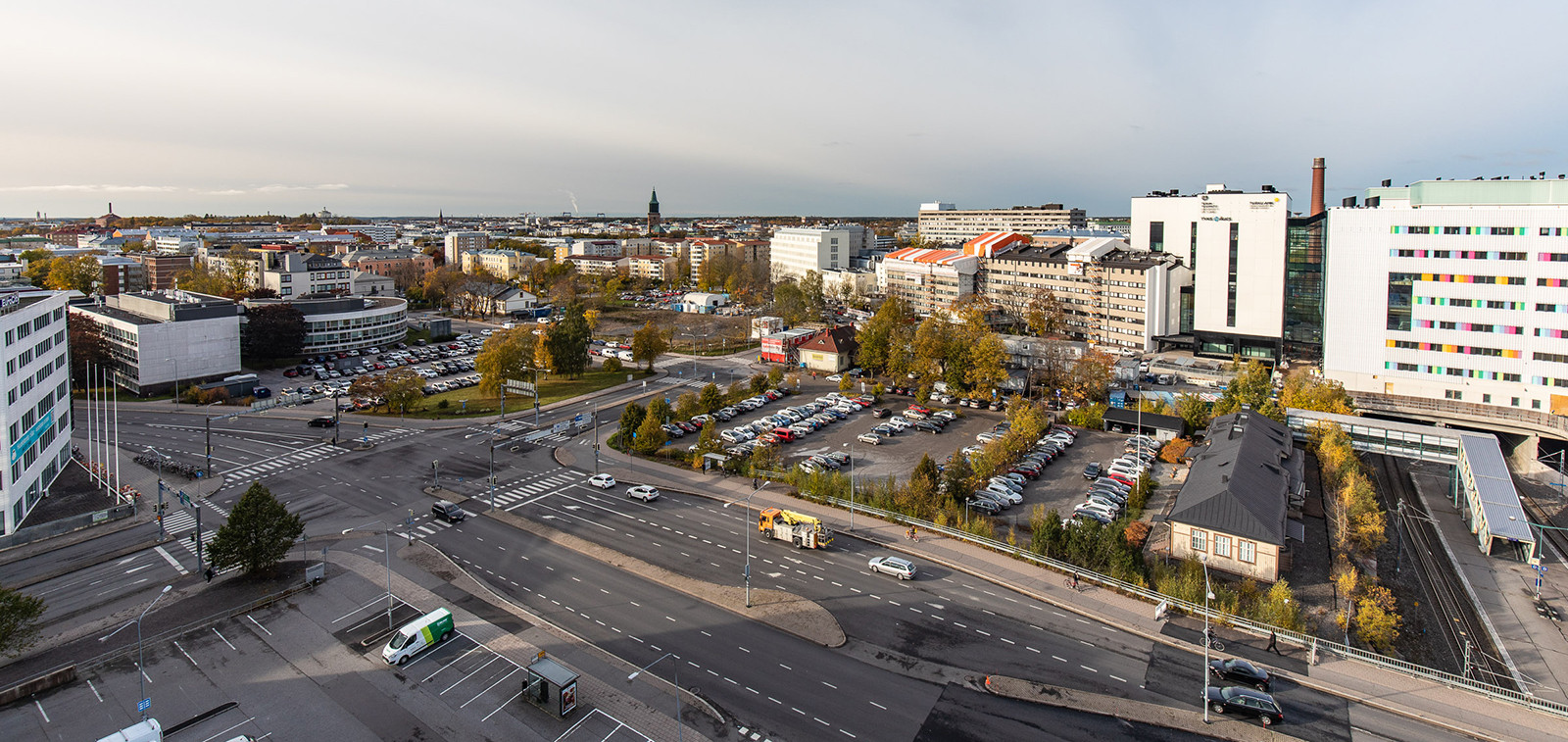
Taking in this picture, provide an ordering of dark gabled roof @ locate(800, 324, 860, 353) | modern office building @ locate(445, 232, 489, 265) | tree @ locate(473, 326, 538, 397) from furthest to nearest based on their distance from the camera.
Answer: modern office building @ locate(445, 232, 489, 265) < dark gabled roof @ locate(800, 324, 860, 353) < tree @ locate(473, 326, 538, 397)

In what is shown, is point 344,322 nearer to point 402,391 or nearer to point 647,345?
point 402,391

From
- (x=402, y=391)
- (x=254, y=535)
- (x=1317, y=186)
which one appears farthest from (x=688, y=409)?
(x=1317, y=186)

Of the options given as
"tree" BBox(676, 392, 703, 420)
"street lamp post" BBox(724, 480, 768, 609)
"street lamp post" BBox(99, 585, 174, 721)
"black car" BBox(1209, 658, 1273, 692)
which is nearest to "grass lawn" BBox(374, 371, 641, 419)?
"tree" BBox(676, 392, 703, 420)

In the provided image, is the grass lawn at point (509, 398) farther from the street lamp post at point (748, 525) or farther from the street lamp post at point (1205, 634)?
the street lamp post at point (1205, 634)

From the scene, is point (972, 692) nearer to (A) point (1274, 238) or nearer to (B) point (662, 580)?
(B) point (662, 580)

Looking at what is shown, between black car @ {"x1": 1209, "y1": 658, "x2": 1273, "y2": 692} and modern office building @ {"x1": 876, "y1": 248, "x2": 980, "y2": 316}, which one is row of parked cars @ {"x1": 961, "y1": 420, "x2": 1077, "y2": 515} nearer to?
black car @ {"x1": 1209, "y1": 658, "x2": 1273, "y2": 692}

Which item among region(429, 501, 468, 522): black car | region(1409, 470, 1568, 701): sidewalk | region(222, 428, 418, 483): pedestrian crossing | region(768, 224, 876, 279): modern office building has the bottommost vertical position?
region(1409, 470, 1568, 701): sidewalk
